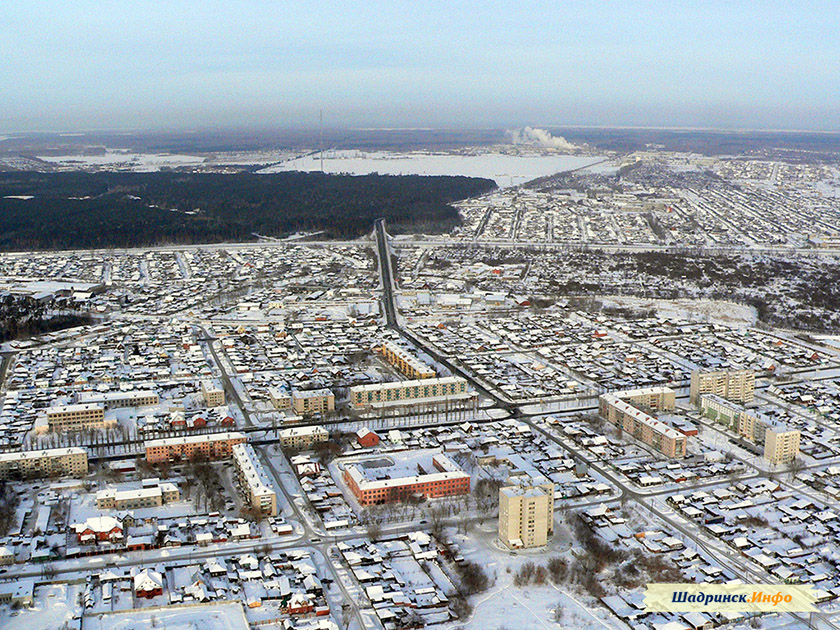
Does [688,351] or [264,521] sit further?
[688,351]

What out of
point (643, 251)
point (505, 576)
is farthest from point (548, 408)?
point (643, 251)

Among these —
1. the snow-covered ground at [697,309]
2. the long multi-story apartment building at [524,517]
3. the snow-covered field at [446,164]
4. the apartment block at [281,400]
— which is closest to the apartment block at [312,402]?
the apartment block at [281,400]

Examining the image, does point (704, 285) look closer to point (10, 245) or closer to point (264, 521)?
point (264, 521)

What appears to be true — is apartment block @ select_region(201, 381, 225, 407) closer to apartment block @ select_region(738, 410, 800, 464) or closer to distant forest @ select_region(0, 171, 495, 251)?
apartment block @ select_region(738, 410, 800, 464)

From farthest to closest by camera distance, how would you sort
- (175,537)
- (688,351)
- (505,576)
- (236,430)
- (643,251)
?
1. (643,251)
2. (688,351)
3. (236,430)
4. (175,537)
5. (505,576)

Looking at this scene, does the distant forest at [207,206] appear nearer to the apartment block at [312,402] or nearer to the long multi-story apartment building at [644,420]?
the apartment block at [312,402]

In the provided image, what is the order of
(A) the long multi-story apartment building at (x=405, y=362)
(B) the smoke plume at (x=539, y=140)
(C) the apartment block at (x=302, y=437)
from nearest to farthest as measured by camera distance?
1. (C) the apartment block at (x=302, y=437)
2. (A) the long multi-story apartment building at (x=405, y=362)
3. (B) the smoke plume at (x=539, y=140)
